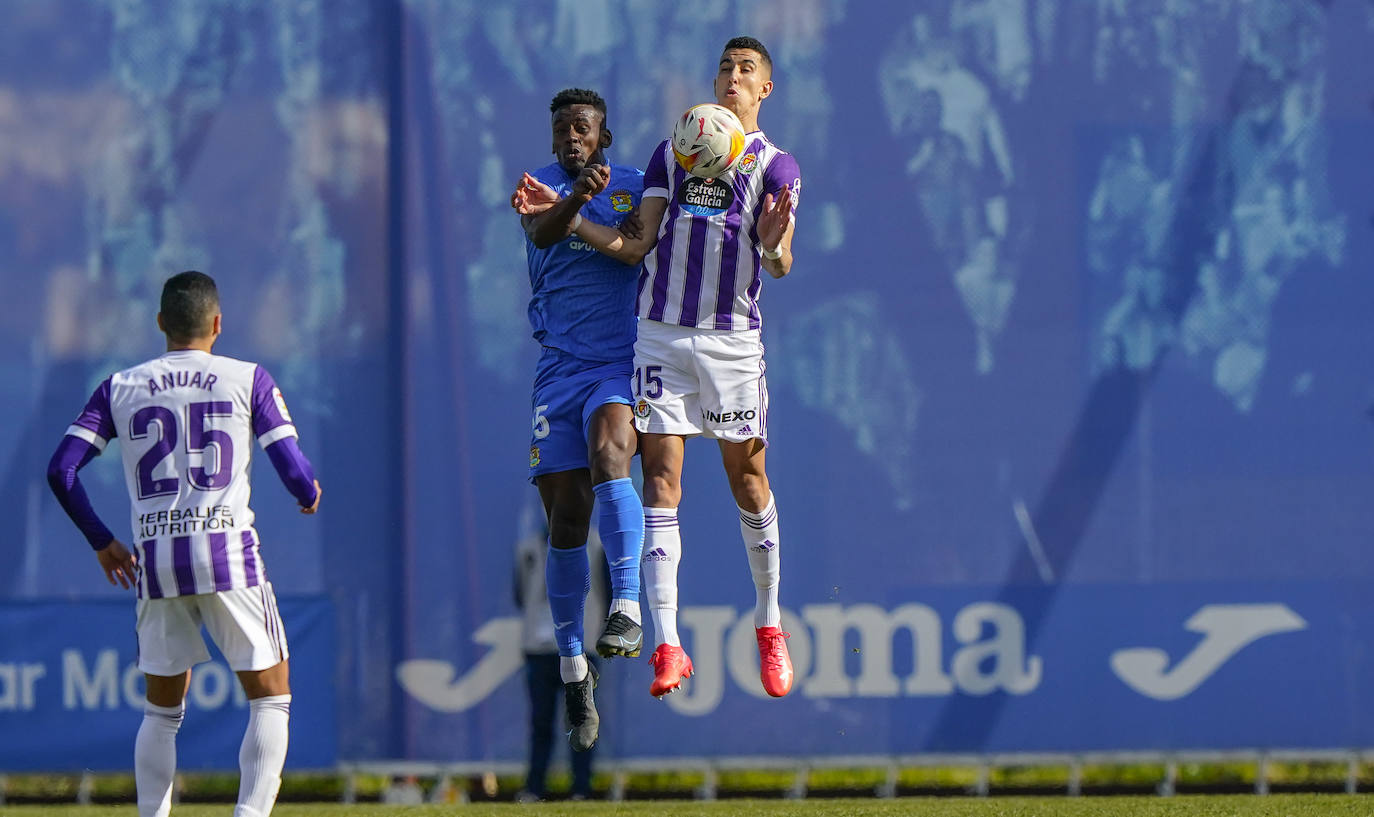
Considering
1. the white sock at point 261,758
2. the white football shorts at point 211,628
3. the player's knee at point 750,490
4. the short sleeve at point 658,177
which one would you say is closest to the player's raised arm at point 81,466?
the white football shorts at point 211,628

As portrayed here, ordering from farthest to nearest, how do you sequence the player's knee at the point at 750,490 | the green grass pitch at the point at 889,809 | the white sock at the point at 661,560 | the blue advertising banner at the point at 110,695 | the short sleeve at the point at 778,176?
1. the blue advertising banner at the point at 110,695
2. the green grass pitch at the point at 889,809
3. the player's knee at the point at 750,490
4. the short sleeve at the point at 778,176
5. the white sock at the point at 661,560

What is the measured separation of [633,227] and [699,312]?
395mm

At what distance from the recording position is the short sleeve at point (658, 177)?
213 inches

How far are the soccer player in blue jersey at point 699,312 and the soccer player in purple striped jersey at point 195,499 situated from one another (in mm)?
1253

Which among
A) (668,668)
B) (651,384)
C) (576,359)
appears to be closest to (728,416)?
(651,384)

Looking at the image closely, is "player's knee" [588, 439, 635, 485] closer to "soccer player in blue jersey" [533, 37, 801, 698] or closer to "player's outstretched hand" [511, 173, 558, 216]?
"soccer player in blue jersey" [533, 37, 801, 698]

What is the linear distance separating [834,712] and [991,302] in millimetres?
2260

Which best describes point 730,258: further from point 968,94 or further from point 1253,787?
point 1253,787

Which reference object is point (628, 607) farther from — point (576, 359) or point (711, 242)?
point (711, 242)

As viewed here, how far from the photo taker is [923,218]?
26.5 ft

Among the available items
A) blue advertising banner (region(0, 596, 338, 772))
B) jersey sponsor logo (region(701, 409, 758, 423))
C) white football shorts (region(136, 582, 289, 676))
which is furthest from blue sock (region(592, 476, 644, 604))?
blue advertising banner (region(0, 596, 338, 772))

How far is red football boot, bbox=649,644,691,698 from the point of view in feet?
16.0

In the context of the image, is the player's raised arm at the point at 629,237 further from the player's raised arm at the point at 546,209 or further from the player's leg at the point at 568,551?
the player's leg at the point at 568,551

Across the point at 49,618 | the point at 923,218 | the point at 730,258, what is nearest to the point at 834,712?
the point at 923,218
